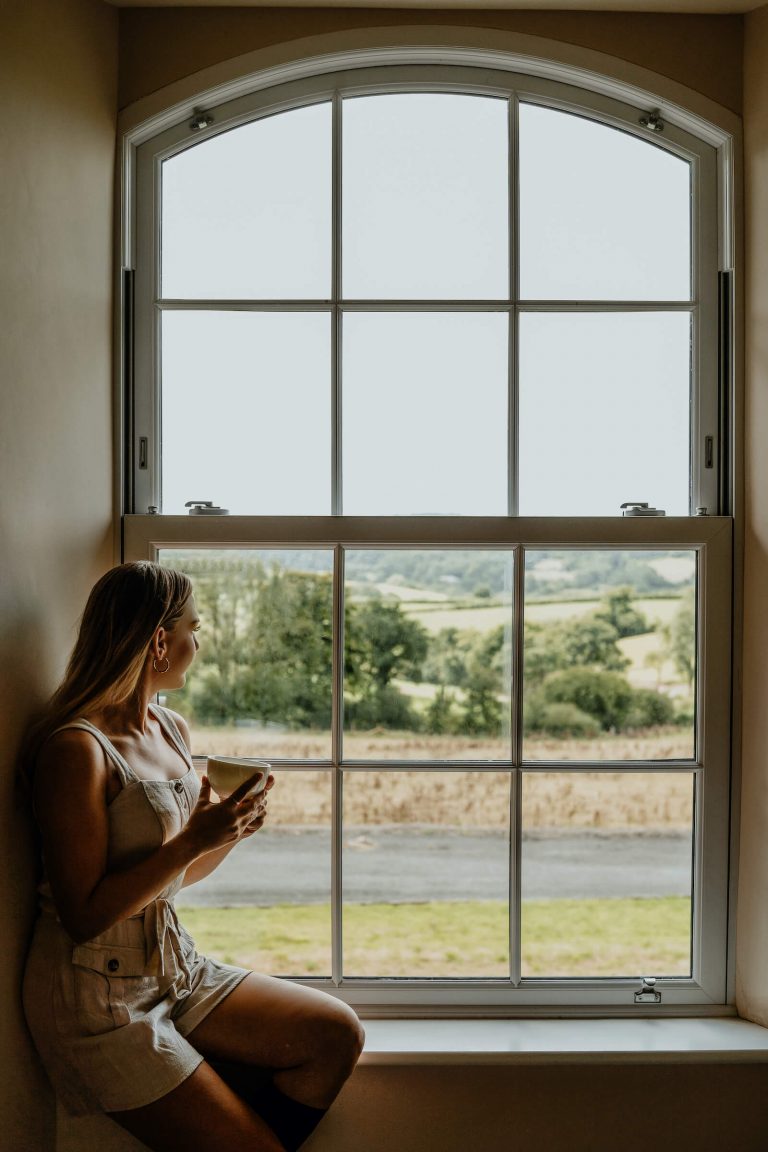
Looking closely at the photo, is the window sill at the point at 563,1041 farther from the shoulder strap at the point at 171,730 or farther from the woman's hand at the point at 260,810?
the shoulder strap at the point at 171,730

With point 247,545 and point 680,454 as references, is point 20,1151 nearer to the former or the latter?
point 247,545

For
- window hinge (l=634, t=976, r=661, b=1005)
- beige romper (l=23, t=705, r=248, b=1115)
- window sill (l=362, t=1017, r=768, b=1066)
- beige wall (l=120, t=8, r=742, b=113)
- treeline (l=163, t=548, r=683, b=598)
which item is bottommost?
window sill (l=362, t=1017, r=768, b=1066)

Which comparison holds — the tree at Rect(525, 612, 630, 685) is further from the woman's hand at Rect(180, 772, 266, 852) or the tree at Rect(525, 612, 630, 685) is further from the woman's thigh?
the woman's thigh

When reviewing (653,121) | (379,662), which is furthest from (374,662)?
(653,121)

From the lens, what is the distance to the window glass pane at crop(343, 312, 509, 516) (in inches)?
85.2

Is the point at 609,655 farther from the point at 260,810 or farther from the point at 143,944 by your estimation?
the point at 143,944

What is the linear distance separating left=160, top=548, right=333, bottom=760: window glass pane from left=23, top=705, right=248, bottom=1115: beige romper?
44cm

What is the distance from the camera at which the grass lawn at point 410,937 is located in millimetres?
2139

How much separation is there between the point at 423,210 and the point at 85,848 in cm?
158

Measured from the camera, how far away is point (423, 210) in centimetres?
217

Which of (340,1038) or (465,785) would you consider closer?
(340,1038)

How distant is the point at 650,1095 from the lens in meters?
→ 1.97

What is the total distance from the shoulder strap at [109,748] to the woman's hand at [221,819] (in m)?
0.14

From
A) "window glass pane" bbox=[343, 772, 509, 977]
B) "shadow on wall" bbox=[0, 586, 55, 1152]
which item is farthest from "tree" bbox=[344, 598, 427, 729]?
"shadow on wall" bbox=[0, 586, 55, 1152]
